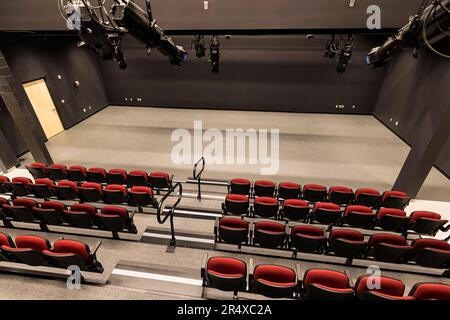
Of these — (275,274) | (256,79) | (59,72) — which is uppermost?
(59,72)

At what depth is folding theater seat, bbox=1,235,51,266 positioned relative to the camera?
3379 mm

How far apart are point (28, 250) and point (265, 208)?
374 centimetres

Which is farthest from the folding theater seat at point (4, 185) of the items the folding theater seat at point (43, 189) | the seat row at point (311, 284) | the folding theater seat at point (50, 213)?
the seat row at point (311, 284)

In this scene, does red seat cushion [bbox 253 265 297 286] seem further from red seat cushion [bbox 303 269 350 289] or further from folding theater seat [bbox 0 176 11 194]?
folding theater seat [bbox 0 176 11 194]

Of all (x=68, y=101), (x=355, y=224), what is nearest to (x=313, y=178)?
(x=355, y=224)

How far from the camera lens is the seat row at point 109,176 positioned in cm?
587

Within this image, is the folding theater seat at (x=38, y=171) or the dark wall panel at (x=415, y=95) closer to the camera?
the folding theater seat at (x=38, y=171)

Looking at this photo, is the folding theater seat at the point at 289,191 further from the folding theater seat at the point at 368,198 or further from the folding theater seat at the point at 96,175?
the folding theater seat at the point at 96,175

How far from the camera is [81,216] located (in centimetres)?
423

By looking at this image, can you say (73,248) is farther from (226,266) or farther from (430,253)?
(430,253)

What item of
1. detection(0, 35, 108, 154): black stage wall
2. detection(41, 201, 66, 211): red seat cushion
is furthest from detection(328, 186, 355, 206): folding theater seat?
detection(0, 35, 108, 154): black stage wall

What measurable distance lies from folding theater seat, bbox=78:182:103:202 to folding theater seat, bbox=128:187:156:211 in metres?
0.65

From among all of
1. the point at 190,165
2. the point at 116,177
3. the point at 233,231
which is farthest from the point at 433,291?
the point at 190,165

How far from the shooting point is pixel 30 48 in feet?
28.8
